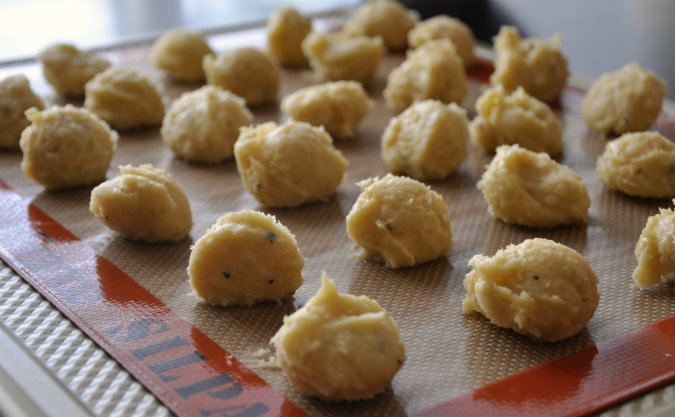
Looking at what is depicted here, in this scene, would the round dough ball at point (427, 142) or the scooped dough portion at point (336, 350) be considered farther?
the round dough ball at point (427, 142)

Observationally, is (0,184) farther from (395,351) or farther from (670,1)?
(670,1)

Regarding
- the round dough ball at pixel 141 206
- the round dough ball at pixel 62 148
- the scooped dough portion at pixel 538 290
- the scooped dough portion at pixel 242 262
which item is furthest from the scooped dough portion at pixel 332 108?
the scooped dough portion at pixel 538 290

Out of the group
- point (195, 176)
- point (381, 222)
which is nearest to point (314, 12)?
point (195, 176)

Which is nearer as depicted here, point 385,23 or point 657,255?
point 657,255

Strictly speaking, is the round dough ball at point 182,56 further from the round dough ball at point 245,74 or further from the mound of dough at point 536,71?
the mound of dough at point 536,71

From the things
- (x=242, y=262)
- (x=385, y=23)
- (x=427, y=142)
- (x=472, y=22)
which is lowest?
(x=472, y=22)

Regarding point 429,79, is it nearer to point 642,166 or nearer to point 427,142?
point 427,142

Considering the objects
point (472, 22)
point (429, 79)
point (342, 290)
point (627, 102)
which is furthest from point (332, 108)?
point (472, 22)
